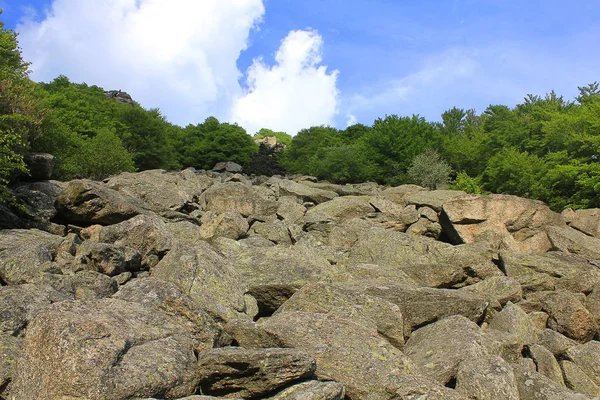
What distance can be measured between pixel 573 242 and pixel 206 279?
17.7m

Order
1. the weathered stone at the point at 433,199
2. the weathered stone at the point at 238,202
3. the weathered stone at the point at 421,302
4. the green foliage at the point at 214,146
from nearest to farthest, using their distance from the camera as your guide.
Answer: the weathered stone at the point at 421,302, the weathered stone at the point at 238,202, the weathered stone at the point at 433,199, the green foliage at the point at 214,146

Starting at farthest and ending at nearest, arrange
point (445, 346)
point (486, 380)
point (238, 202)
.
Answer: point (238, 202), point (445, 346), point (486, 380)

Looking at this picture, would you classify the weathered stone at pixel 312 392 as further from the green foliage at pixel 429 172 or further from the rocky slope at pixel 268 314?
the green foliage at pixel 429 172

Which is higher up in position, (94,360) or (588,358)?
(94,360)

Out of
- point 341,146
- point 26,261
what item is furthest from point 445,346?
point 341,146

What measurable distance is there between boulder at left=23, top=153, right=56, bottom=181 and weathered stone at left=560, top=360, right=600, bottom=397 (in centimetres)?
1903

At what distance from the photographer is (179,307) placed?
25.2 feet

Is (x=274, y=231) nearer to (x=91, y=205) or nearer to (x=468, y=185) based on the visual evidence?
(x=91, y=205)

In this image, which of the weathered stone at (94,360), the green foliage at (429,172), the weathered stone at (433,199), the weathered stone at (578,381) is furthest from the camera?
the green foliage at (429,172)

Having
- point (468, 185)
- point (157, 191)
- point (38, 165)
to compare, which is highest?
point (468, 185)

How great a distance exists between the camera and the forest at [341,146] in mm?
21656

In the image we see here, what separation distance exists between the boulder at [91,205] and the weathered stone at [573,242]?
17494 millimetres

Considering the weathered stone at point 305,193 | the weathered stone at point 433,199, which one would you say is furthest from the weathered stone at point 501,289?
the weathered stone at point 305,193

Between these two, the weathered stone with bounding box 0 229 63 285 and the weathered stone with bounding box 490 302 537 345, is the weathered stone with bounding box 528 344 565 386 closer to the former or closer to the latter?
the weathered stone with bounding box 490 302 537 345
